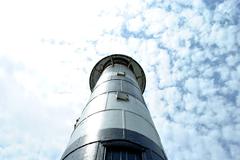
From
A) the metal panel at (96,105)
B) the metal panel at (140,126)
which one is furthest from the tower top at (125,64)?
the metal panel at (140,126)

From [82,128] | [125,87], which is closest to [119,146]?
[82,128]

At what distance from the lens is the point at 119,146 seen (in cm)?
748

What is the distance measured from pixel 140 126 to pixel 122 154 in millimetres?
1669

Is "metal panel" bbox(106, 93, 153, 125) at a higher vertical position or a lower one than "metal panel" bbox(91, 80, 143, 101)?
lower

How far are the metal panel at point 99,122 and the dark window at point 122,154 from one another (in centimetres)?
92

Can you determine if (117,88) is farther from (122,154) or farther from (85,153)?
(85,153)

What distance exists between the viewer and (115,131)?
7.97m

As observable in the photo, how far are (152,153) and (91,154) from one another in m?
1.77

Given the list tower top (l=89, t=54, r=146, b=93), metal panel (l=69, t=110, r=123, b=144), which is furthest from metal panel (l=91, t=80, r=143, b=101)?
tower top (l=89, t=54, r=146, b=93)

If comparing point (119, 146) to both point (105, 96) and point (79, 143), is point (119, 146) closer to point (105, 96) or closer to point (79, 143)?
point (79, 143)

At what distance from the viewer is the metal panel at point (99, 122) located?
8.25 metres

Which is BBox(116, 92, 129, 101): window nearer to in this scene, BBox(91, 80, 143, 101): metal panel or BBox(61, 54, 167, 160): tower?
BBox(61, 54, 167, 160): tower

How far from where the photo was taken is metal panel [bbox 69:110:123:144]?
27.1 ft

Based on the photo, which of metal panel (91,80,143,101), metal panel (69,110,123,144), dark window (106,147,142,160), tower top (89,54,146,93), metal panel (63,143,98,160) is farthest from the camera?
tower top (89,54,146,93)
